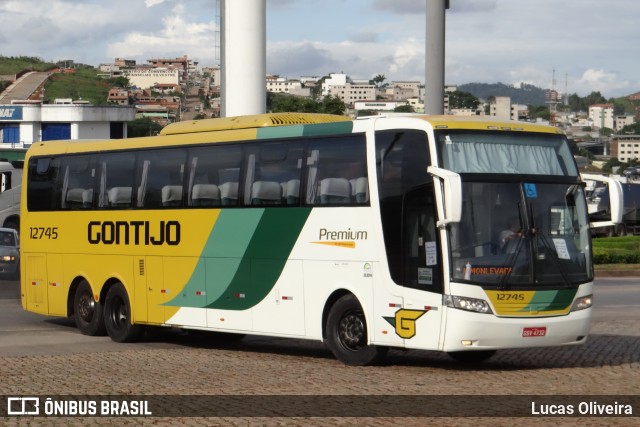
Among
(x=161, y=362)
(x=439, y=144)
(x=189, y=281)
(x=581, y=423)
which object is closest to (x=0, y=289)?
(x=189, y=281)

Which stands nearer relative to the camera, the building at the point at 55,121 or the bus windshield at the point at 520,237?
the bus windshield at the point at 520,237

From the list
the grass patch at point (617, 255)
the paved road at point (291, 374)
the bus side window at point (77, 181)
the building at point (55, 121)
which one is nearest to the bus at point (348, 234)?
the bus side window at point (77, 181)

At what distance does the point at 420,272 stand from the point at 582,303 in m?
2.12

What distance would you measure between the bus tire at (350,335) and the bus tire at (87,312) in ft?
19.3

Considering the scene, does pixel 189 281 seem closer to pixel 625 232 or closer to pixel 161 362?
pixel 161 362

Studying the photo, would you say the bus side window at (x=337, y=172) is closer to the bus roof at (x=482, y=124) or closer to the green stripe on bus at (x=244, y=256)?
the green stripe on bus at (x=244, y=256)

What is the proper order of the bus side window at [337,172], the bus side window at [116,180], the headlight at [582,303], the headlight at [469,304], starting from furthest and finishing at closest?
the bus side window at [116,180] < the bus side window at [337,172] < the headlight at [582,303] < the headlight at [469,304]

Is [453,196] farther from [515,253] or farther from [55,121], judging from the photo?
[55,121]

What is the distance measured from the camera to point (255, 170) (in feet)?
57.8

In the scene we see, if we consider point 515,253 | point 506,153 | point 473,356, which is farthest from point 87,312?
point 515,253

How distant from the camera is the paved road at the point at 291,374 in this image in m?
11.5

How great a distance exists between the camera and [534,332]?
14.9 metres

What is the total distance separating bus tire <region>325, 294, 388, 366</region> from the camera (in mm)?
15664

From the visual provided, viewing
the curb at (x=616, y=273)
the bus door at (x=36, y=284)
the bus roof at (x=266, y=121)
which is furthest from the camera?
the curb at (x=616, y=273)
